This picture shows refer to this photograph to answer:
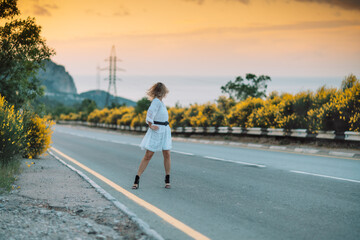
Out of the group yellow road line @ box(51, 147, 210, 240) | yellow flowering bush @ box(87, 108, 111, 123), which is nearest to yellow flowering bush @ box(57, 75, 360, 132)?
yellow road line @ box(51, 147, 210, 240)

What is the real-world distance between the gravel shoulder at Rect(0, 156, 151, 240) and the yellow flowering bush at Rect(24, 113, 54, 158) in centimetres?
483

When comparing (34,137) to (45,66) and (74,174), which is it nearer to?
(45,66)

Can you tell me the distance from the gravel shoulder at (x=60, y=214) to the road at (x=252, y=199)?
0.42 metres

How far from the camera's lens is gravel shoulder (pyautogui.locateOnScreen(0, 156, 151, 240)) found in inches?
187

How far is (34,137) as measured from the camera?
43.7 feet

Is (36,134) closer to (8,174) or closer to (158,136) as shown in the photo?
(8,174)

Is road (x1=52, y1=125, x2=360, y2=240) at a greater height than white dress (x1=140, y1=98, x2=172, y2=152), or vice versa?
white dress (x1=140, y1=98, x2=172, y2=152)

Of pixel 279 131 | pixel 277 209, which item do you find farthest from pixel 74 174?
pixel 279 131

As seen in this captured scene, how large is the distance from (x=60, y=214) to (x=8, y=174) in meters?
3.91

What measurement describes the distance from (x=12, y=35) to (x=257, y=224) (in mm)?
11420

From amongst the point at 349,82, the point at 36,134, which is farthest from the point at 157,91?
the point at 349,82

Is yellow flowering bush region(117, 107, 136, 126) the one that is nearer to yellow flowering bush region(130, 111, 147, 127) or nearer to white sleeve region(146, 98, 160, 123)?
yellow flowering bush region(130, 111, 147, 127)

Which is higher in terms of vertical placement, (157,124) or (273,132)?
(157,124)

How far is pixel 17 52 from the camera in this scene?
45.1ft
